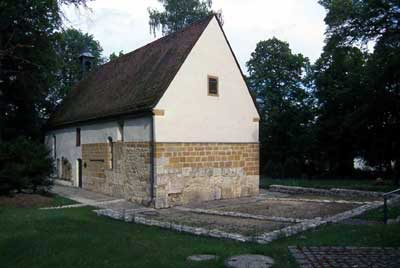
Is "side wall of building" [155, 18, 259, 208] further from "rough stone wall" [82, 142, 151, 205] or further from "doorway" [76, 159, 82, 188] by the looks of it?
"doorway" [76, 159, 82, 188]

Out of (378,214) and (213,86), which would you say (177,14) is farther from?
(378,214)

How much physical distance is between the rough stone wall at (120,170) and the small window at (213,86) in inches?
158

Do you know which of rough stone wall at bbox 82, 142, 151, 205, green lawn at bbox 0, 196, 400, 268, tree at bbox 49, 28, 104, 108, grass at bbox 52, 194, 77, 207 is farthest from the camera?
tree at bbox 49, 28, 104, 108

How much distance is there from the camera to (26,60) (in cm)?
1870

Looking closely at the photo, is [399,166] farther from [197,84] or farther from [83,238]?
[83,238]

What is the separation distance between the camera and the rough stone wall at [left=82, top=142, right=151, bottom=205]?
54.9ft

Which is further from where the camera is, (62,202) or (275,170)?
(275,170)

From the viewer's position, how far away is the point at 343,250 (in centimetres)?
759

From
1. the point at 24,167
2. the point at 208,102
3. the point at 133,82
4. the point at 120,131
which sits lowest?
the point at 24,167

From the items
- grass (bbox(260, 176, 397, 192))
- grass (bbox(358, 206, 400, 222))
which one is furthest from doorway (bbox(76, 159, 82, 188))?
grass (bbox(358, 206, 400, 222))

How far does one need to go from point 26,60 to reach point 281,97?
2459 centimetres

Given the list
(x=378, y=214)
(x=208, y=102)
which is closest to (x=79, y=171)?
(x=208, y=102)

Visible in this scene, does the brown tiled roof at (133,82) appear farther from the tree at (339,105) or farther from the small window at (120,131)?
the tree at (339,105)

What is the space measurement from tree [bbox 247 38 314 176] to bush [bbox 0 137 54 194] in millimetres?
23057
